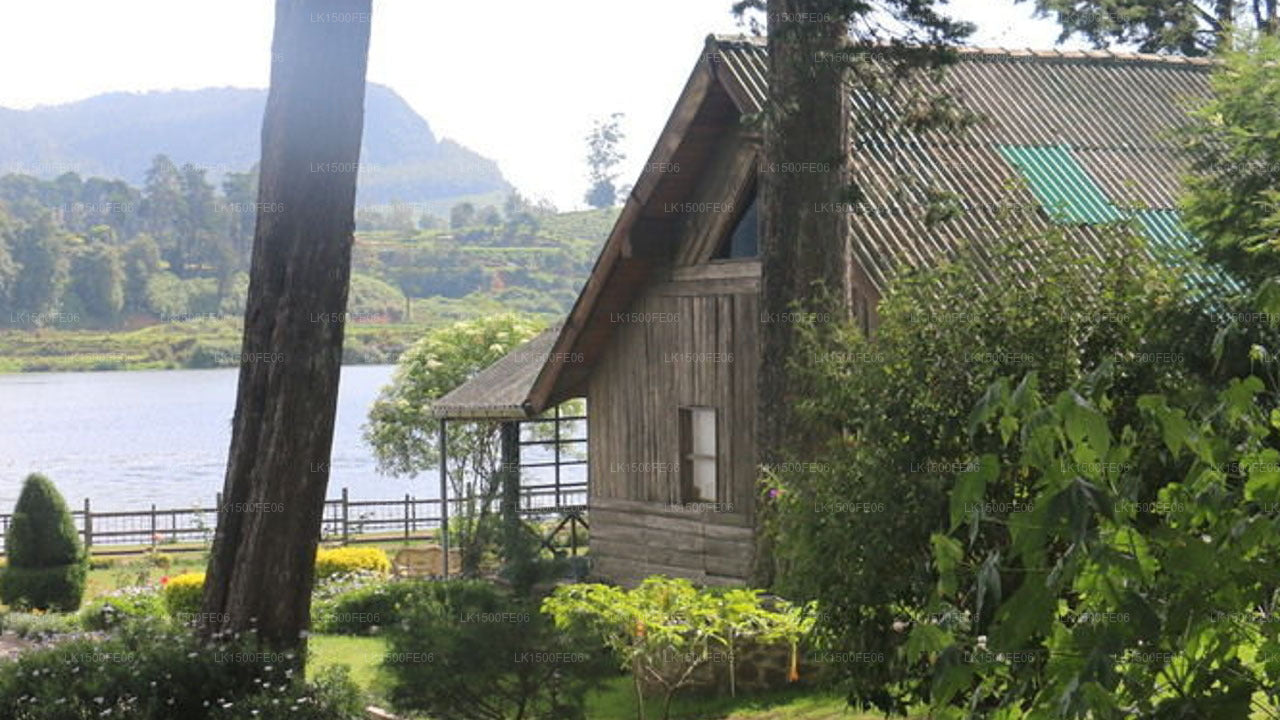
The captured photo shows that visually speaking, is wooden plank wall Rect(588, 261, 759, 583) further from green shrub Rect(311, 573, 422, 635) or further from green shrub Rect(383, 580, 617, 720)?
green shrub Rect(383, 580, 617, 720)

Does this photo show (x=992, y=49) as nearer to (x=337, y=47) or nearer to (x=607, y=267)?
(x=607, y=267)

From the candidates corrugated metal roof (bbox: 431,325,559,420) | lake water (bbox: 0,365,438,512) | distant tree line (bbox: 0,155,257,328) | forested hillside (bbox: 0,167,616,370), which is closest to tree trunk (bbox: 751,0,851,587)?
corrugated metal roof (bbox: 431,325,559,420)

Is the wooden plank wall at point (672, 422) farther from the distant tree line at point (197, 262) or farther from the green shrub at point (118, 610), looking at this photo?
the distant tree line at point (197, 262)

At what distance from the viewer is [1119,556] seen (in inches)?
143

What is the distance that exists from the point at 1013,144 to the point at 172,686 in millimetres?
13611

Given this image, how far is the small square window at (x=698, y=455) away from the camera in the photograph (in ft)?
66.2

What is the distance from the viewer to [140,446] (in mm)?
109250

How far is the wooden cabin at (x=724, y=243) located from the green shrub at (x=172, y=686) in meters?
8.11

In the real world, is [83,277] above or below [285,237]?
above

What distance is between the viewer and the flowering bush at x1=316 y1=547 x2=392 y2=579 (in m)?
27.4

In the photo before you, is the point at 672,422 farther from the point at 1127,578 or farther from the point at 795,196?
the point at 1127,578

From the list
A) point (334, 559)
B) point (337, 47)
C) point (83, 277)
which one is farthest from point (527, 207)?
point (337, 47)

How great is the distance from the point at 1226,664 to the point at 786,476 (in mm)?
6751

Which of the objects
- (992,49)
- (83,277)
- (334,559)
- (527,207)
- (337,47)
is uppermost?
(527,207)
